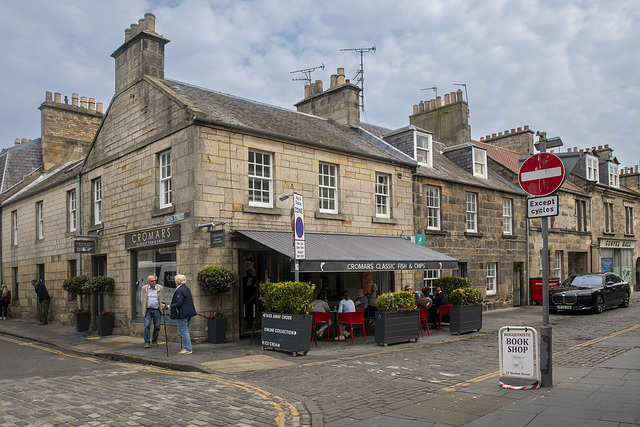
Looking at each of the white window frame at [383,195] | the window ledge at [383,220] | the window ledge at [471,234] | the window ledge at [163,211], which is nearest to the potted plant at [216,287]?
the window ledge at [163,211]

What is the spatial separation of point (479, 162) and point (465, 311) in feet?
35.6

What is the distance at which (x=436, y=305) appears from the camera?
1540cm

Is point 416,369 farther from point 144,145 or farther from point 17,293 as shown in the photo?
point 17,293

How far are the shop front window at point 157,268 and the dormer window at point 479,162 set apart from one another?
14.5 m

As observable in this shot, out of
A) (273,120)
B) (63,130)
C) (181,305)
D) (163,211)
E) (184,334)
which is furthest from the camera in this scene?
(63,130)

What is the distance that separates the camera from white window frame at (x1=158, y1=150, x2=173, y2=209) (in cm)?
1442

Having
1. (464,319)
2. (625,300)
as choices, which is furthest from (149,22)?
(625,300)

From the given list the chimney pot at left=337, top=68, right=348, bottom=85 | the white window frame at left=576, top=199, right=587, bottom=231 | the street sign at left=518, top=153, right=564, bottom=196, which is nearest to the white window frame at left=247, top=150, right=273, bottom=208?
the chimney pot at left=337, top=68, right=348, bottom=85

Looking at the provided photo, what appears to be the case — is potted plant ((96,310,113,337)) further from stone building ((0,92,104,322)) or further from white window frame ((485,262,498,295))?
white window frame ((485,262,498,295))

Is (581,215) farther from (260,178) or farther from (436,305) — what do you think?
(260,178)

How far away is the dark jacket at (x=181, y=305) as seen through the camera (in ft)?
37.3

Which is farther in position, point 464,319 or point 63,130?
point 63,130

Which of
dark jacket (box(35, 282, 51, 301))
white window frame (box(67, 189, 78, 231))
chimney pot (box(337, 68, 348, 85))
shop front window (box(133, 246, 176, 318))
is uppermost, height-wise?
chimney pot (box(337, 68, 348, 85))

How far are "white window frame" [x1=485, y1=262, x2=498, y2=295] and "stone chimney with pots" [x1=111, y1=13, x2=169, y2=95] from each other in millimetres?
15399
